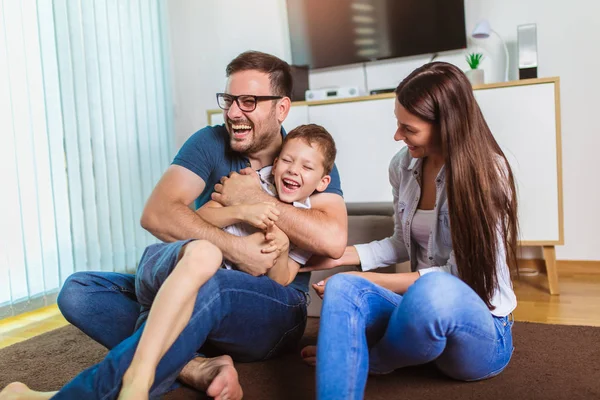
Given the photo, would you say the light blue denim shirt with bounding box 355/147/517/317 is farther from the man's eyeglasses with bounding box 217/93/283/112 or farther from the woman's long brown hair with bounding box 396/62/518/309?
the man's eyeglasses with bounding box 217/93/283/112

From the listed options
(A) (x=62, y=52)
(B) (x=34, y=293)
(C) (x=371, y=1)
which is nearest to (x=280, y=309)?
(B) (x=34, y=293)

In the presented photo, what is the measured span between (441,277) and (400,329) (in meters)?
0.14

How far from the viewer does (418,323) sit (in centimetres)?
117

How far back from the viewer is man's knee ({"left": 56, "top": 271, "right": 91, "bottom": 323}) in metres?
1.53

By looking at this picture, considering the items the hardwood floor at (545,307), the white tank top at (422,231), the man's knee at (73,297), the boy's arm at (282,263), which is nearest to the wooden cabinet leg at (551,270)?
the hardwood floor at (545,307)

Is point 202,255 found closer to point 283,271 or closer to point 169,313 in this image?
point 169,313

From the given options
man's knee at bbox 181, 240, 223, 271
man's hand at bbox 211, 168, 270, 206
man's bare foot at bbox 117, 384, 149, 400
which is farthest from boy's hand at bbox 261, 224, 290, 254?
man's bare foot at bbox 117, 384, 149, 400

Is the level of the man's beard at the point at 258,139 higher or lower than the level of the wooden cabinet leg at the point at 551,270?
higher

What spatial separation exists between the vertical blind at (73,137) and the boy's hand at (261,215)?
169cm

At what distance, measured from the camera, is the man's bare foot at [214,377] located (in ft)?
4.37

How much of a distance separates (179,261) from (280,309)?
0.35 m

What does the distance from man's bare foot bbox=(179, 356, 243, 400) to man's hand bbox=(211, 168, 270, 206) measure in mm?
416

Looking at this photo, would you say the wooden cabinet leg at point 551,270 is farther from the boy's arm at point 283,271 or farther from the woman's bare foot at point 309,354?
the boy's arm at point 283,271

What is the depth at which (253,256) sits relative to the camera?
144cm
